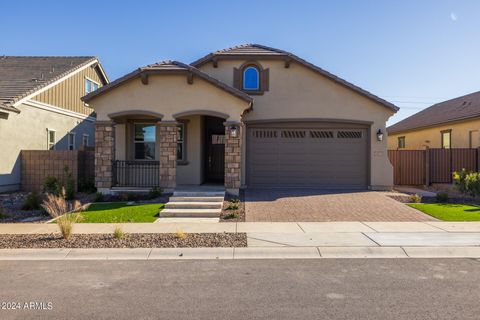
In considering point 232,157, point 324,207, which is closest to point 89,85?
point 232,157

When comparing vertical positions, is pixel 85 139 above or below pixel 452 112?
below

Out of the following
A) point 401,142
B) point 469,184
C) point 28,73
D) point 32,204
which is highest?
point 28,73

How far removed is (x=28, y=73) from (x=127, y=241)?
15.9 meters

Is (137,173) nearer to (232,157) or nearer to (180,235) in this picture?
(232,157)

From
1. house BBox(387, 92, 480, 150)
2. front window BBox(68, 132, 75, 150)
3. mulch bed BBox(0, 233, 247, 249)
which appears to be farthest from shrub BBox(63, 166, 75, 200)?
house BBox(387, 92, 480, 150)

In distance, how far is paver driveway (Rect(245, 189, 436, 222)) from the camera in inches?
434

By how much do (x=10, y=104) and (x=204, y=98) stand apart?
8.78 meters

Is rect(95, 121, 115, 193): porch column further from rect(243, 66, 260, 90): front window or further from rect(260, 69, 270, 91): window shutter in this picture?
rect(260, 69, 270, 91): window shutter

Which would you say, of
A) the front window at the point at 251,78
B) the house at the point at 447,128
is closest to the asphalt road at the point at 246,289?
the front window at the point at 251,78

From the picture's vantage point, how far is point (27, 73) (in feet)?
65.8

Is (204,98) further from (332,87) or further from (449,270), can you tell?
(449,270)

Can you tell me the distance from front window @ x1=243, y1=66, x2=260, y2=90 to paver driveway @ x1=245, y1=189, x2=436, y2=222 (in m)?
4.65

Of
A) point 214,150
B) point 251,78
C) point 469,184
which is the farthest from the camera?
point 214,150

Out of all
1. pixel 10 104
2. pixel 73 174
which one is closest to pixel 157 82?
pixel 73 174
